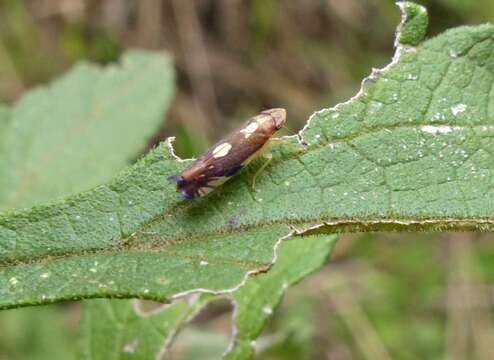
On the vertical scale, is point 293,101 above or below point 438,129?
above

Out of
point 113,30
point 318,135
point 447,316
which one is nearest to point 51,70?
point 113,30

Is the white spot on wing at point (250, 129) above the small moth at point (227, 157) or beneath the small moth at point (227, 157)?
above

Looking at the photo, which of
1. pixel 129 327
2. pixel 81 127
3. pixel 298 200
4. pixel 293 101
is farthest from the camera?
pixel 293 101

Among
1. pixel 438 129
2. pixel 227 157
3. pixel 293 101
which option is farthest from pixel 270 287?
pixel 293 101

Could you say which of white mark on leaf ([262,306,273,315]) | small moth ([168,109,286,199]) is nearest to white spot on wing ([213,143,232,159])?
small moth ([168,109,286,199])

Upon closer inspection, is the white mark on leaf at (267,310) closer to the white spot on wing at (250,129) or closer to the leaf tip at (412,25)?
the white spot on wing at (250,129)

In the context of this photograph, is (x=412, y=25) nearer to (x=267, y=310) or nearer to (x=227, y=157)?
(x=227, y=157)

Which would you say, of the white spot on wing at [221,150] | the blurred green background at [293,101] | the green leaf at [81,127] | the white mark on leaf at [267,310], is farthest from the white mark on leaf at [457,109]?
the blurred green background at [293,101]

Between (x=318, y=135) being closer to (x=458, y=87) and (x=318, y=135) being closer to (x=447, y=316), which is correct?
(x=458, y=87)
